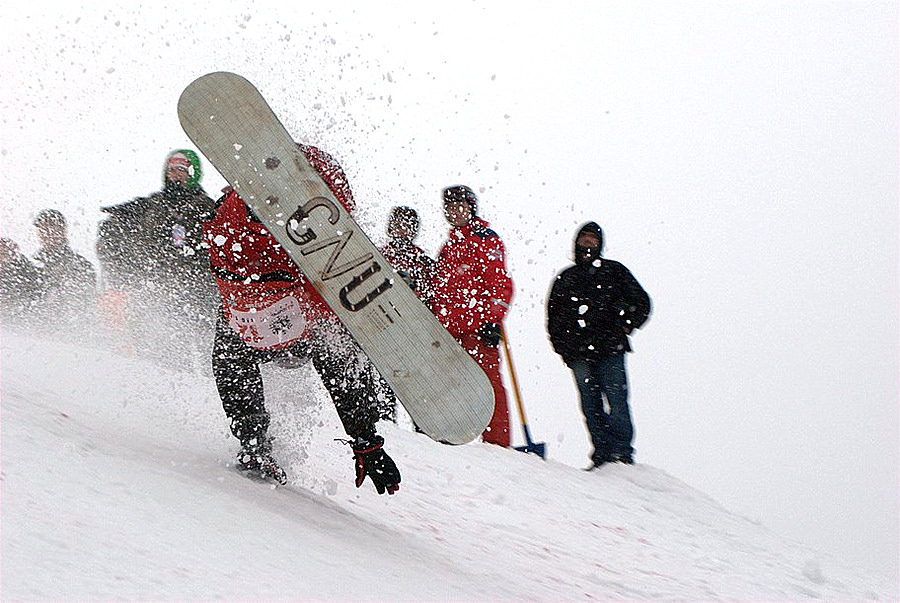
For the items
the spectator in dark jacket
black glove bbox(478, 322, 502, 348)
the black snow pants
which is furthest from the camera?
the spectator in dark jacket

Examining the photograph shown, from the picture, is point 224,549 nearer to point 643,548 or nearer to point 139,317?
point 643,548

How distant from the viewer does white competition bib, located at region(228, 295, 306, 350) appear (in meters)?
3.38

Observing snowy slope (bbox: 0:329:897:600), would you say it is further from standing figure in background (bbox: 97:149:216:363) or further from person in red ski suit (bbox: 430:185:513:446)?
person in red ski suit (bbox: 430:185:513:446)

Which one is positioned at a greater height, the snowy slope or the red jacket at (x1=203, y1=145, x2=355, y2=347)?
the red jacket at (x1=203, y1=145, x2=355, y2=347)

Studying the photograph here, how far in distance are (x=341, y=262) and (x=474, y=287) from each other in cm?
194

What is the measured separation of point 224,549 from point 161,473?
0.76 metres

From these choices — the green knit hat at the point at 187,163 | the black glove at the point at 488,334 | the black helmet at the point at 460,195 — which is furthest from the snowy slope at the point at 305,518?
the black helmet at the point at 460,195

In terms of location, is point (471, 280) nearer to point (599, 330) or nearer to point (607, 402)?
point (599, 330)

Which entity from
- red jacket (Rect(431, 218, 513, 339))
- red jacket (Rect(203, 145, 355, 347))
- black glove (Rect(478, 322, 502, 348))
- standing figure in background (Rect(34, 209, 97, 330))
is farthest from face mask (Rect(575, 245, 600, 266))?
standing figure in background (Rect(34, 209, 97, 330))

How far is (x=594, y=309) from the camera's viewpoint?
5.50 m

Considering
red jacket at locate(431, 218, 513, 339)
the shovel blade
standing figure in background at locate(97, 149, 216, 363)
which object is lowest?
the shovel blade

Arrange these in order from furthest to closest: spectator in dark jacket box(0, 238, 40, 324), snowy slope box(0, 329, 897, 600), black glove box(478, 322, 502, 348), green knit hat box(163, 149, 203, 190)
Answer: spectator in dark jacket box(0, 238, 40, 324)
green knit hat box(163, 149, 203, 190)
black glove box(478, 322, 502, 348)
snowy slope box(0, 329, 897, 600)

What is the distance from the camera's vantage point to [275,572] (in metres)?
2.39

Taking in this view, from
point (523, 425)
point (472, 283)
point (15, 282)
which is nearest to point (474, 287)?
point (472, 283)
